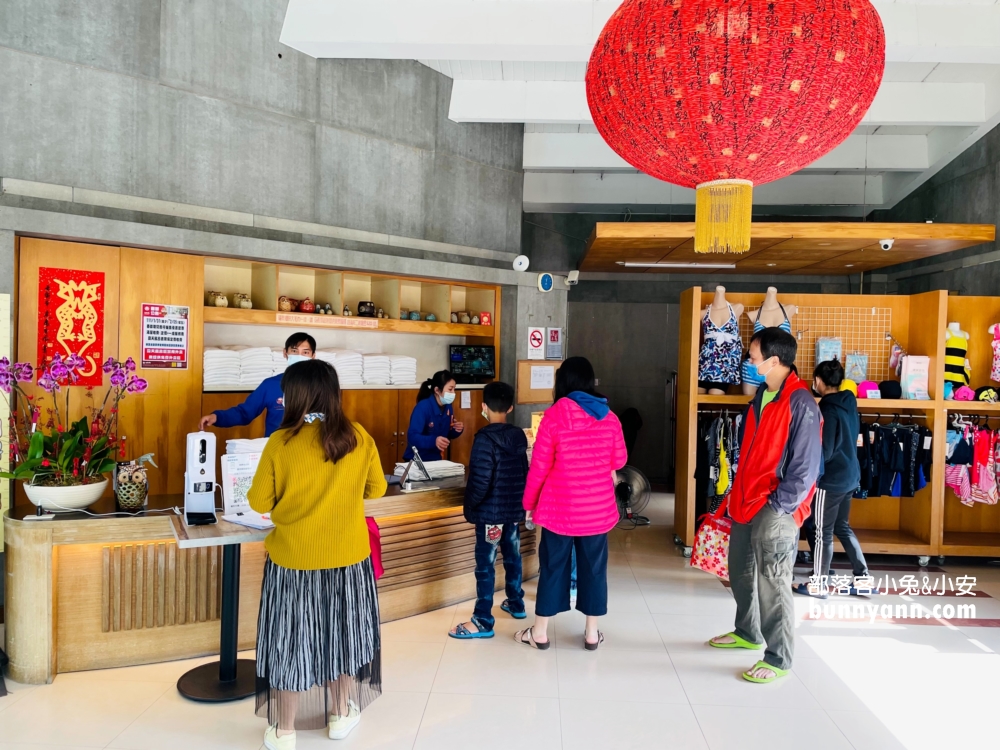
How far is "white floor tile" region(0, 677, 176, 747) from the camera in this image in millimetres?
3072

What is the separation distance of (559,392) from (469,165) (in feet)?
12.1

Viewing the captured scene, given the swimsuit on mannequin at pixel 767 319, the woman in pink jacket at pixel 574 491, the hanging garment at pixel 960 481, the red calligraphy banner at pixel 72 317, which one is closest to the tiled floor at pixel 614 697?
the woman in pink jacket at pixel 574 491

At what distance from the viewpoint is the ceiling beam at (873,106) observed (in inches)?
261

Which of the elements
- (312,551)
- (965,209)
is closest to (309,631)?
(312,551)

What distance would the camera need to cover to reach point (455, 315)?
23.2ft

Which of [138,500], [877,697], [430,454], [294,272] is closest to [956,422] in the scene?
[877,697]

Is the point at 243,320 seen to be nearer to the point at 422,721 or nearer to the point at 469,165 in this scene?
the point at 469,165

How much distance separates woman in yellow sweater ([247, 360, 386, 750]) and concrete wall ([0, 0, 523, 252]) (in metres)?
2.89

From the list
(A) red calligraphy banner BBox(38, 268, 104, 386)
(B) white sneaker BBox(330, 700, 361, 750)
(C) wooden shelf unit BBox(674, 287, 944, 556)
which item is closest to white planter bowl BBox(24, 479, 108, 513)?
(A) red calligraphy banner BBox(38, 268, 104, 386)

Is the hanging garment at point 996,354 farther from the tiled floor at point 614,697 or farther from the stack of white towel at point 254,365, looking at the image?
the stack of white towel at point 254,365

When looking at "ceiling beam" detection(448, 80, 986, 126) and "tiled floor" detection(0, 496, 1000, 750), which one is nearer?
"tiled floor" detection(0, 496, 1000, 750)

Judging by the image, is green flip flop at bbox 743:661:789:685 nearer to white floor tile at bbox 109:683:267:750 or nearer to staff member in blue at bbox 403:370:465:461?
white floor tile at bbox 109:683:267:750

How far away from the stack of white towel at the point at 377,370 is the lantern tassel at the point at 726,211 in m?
4.49

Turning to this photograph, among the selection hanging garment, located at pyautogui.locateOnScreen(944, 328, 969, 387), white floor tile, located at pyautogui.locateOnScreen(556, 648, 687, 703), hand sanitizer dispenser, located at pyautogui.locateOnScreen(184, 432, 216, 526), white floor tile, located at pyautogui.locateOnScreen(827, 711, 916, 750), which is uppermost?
hanging garment, located at pyautogui.locateOnScreen(944, 328, 969, 387)
